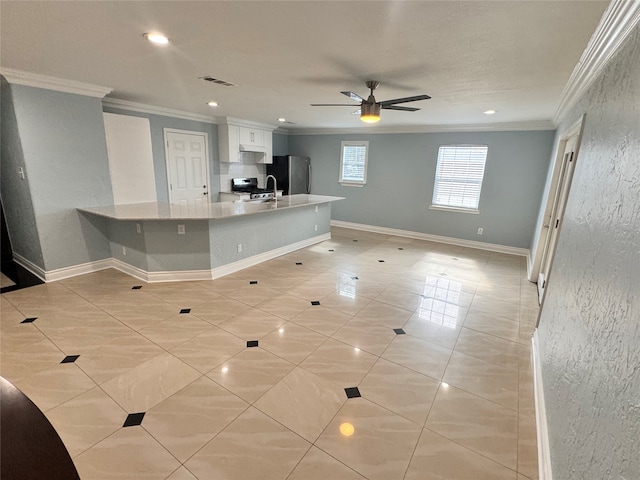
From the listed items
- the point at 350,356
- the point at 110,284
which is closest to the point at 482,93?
the point at 350,356

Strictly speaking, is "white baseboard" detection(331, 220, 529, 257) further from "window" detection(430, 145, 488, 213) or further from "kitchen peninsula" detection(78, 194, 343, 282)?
"kitchen peninsula" detection(78, 194, 343, 282)

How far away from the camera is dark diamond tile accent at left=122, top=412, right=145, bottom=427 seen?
181cm

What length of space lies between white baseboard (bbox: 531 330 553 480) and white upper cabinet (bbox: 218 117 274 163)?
6042mm

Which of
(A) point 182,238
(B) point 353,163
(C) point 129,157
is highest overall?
(B) point 353,163

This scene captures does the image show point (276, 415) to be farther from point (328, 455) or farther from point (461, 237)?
point (461, 237)

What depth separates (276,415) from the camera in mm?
1905

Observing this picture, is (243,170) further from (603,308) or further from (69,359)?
(603,308)

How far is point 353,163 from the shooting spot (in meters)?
7.41

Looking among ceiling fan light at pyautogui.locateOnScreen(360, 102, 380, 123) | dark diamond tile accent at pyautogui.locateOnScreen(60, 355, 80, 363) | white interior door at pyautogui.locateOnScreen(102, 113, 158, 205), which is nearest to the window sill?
ceiling fan light at pyautogui.locateOnScreen(360, 102, 380, 123)

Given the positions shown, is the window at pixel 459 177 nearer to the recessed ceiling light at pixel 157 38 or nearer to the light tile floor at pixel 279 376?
the light tile floor at pixel 279 376

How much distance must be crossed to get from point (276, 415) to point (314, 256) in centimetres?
345

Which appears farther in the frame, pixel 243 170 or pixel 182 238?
pixel 243 170

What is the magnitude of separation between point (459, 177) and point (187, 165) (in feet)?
17.9

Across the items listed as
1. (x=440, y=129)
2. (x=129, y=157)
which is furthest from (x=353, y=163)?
(x=129, y=157)
